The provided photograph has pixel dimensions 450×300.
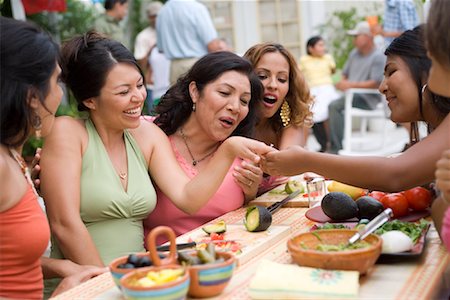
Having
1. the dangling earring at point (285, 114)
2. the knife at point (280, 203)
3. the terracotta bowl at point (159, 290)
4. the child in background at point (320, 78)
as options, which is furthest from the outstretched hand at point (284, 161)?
the child in background at point (320, 78)

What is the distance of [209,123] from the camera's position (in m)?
3.29

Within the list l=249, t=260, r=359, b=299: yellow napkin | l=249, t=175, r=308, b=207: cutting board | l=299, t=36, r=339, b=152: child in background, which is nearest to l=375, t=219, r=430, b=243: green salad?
l=249, t=260, r=359, b=299: yellow napkin

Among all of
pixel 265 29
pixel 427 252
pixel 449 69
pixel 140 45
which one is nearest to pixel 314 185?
pixel 427 252

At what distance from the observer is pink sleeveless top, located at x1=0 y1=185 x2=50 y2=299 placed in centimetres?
214

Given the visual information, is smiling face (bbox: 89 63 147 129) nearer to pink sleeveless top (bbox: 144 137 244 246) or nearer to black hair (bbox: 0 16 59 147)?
pink sleeveless top (bbox: 144 137 244 246)

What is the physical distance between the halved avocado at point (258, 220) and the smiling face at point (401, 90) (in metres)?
0.75

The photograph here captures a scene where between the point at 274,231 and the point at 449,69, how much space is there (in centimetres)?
92

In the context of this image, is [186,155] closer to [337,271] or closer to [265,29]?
[337,271]

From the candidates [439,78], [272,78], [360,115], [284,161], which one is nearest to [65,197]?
[284,161]

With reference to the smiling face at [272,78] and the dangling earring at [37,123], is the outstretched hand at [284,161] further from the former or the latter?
the smiling face at [272,78]

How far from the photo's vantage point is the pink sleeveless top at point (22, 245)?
2.14 metres

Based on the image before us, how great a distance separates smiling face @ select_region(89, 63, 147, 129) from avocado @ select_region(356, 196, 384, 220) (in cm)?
107

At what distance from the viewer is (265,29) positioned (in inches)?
468

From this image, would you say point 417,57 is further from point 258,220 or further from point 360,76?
point 360,76
